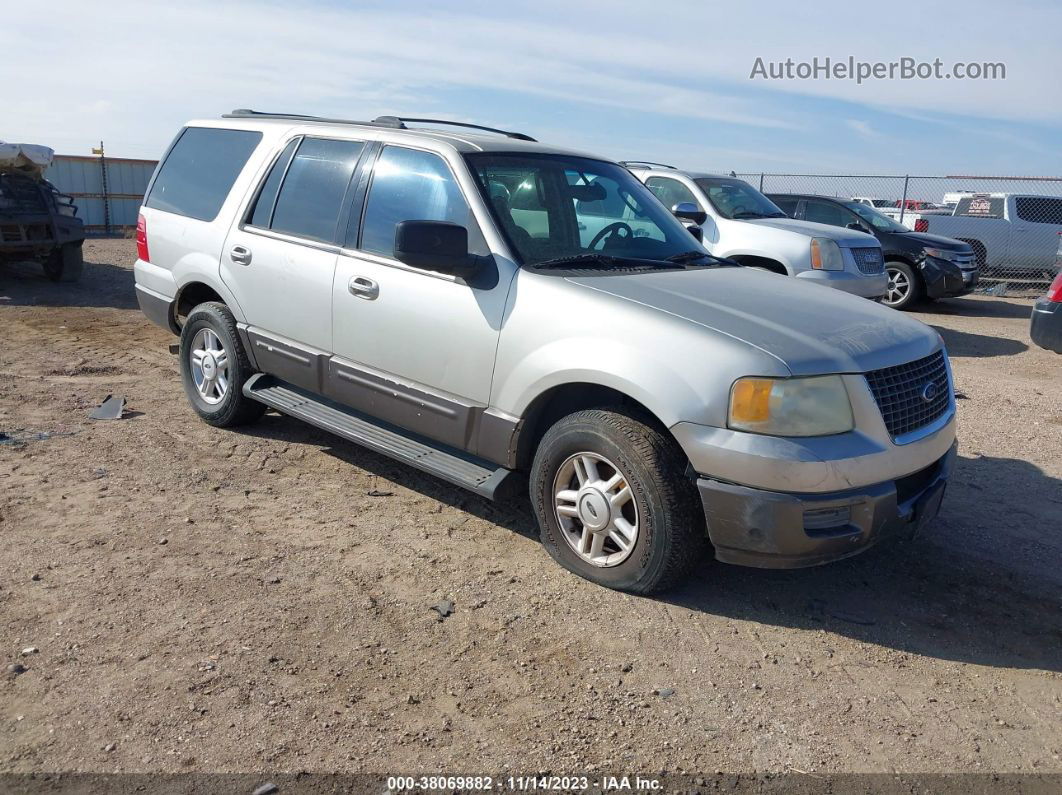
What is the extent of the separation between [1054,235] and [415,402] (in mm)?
15285

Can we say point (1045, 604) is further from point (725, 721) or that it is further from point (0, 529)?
point (0, 529)

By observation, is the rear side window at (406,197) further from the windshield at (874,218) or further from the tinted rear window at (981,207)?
the tinted rear window at (981,207)

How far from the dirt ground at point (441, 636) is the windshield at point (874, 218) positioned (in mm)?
8243

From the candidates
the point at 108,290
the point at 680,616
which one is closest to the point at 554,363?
the point at 680,616

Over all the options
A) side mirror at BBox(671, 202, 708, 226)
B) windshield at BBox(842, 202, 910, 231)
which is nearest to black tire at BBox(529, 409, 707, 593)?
side mirror at BBox(671, 202, 708, 226)

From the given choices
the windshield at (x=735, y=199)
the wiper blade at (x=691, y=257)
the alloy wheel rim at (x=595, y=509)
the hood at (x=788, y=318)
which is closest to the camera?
the hood at (x=788, y=318)

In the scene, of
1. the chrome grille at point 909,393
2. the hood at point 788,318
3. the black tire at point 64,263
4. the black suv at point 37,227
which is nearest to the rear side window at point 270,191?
the hood at point 788,318

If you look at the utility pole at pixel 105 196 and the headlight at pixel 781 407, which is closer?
the headlight at pixel 781 407

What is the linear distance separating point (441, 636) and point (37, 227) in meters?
11.1

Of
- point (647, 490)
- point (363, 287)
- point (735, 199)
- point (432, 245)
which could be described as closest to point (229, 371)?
point (363, 287)

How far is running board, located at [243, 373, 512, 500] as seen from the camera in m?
4.36

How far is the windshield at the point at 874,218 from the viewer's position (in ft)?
43.4

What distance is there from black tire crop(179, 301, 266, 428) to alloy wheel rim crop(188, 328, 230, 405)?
0.03 m

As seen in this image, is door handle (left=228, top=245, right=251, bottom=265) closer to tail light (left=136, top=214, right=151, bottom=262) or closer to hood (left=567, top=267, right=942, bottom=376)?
tail light (left=136, top=214, right=151, bottom=262)
